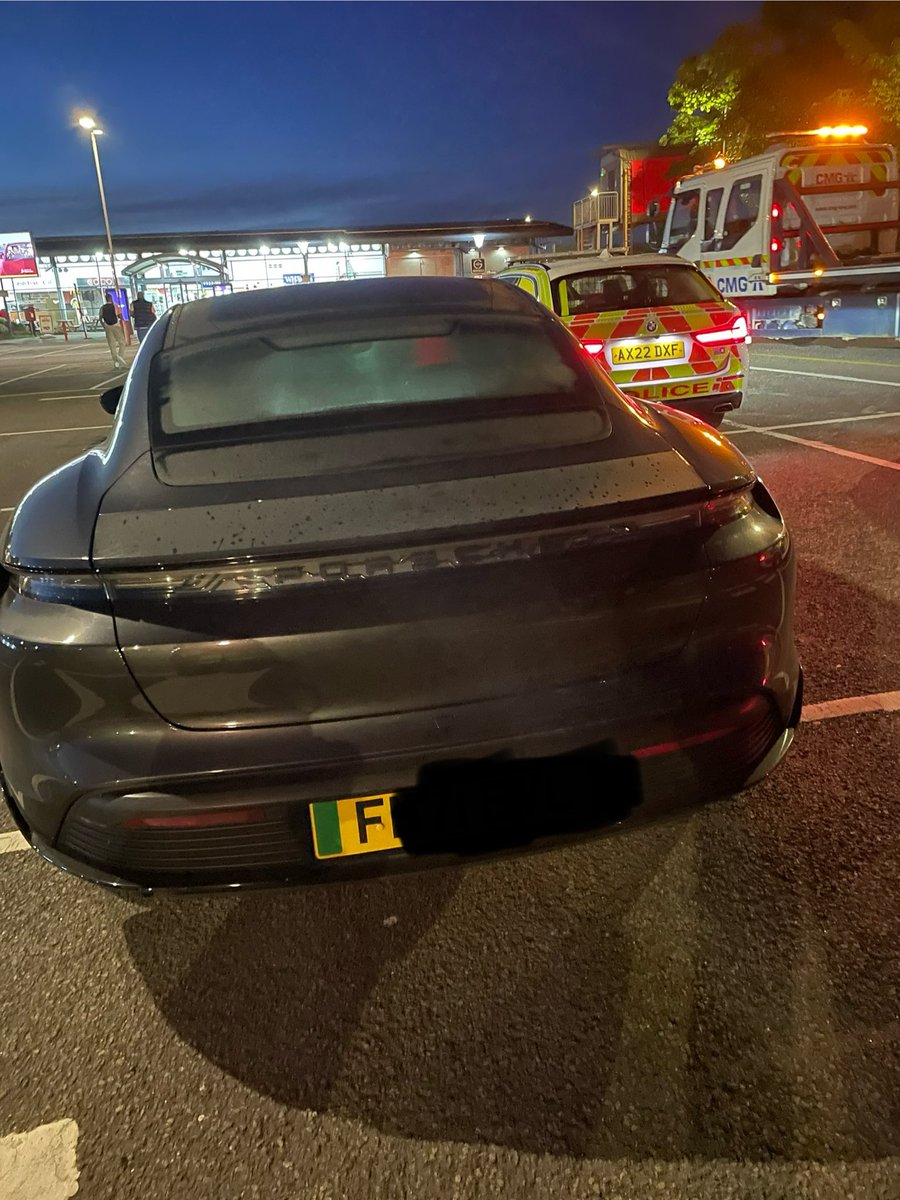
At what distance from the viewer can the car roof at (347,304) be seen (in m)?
2.74

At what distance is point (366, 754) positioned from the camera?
175 centimetres

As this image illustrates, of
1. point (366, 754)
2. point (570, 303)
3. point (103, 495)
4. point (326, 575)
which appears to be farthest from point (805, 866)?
point (570, 303)

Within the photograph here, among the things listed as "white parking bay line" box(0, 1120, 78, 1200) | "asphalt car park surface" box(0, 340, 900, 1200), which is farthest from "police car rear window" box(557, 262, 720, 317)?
"white parking bay line" box(0, 1120, 78, 1200)

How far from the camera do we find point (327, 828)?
1792 mm

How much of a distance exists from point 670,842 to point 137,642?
158cm

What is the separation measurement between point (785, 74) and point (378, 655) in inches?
1074

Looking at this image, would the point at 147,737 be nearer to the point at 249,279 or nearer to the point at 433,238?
the point at 433,238

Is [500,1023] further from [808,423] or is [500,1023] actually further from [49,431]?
[49,431]

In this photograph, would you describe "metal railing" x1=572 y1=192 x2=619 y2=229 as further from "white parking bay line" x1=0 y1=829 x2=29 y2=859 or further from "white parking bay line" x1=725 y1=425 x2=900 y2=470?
"white parking bay line" x1=0 y1=829 x2=29 y2=859

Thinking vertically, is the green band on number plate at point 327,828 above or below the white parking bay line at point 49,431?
above

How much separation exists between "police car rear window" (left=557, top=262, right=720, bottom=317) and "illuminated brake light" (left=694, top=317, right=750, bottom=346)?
0.30 m

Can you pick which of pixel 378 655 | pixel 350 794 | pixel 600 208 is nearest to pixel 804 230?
pixel 600 208

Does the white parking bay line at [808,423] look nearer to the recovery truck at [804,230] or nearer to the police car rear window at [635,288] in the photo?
the police car rear window at [635,288]

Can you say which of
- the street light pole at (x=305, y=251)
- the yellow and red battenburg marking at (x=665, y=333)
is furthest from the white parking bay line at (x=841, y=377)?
the street light pole at (x=305, y=251)
